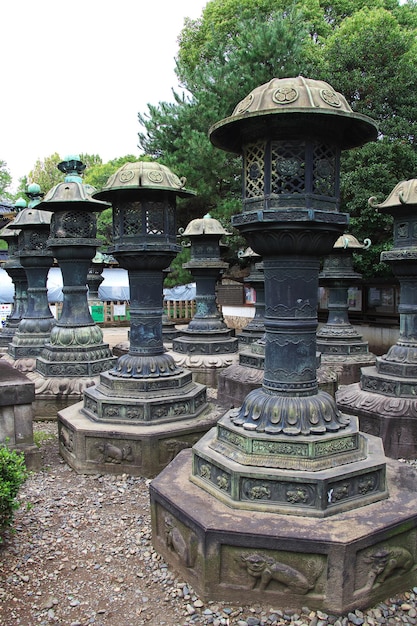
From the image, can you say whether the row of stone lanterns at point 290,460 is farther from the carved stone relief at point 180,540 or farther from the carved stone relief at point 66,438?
the carved stone relief at point 66,438

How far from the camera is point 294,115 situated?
3.43m

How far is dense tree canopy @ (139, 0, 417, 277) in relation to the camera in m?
12.0

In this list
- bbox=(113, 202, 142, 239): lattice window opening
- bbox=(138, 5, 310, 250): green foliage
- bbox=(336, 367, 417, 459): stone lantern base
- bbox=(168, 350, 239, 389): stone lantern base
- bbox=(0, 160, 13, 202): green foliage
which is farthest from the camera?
bbox=(0, 160, 13, 202): green foliage

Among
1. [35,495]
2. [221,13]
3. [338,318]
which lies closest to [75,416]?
[35,495]

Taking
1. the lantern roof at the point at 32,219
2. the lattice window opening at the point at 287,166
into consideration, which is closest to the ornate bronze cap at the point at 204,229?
the lantern roof at the point at 32,219

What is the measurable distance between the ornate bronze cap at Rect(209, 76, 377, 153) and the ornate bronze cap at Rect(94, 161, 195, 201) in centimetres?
182

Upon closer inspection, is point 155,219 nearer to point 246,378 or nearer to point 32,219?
point 246,378

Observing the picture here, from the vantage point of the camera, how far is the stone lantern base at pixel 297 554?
305cm

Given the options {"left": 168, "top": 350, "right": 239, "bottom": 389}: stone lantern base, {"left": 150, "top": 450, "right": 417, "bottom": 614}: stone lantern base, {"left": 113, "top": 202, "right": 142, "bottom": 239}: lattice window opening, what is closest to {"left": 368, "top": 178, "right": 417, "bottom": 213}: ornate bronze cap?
{"left": 113, "top": 202, "right": 142, "bottom": 239}: lattice window opening

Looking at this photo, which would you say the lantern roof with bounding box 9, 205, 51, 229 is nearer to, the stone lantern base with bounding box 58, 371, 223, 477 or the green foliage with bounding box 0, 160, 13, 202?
the stone lantern base with bounding box 58, 371, 223, 477

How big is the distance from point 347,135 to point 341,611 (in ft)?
10.9

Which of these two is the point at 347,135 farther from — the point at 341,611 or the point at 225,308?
the point at 225,308

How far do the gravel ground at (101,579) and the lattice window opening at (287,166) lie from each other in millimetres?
2766

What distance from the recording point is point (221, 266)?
9711 mm
